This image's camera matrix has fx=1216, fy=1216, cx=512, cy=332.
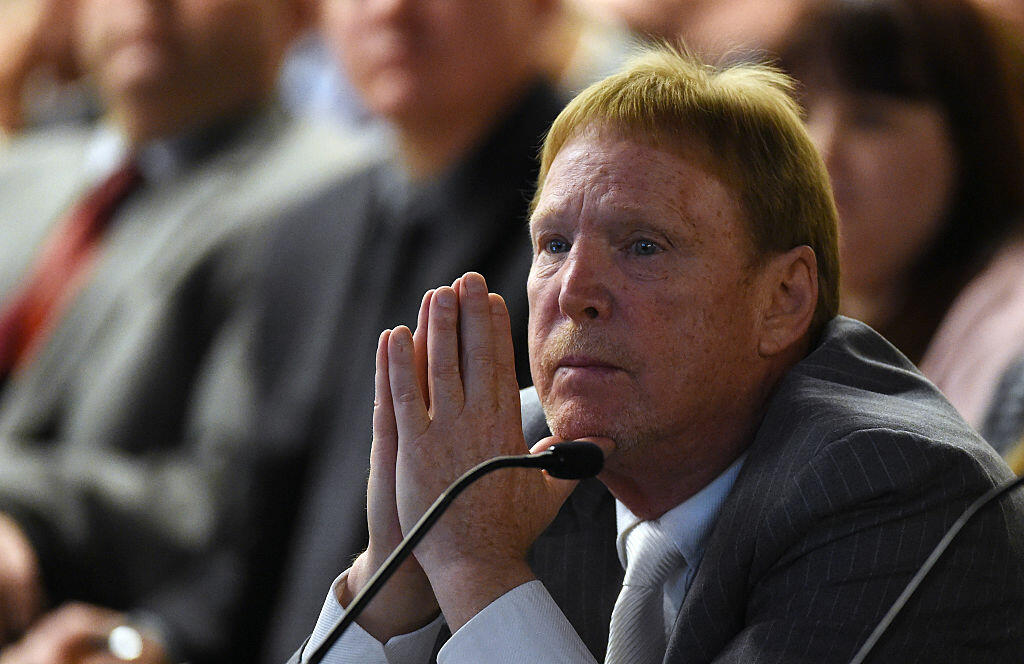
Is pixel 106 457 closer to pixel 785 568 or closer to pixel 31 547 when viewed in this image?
pixel 31 547

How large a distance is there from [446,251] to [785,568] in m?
1.39

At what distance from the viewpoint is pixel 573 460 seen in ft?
3.50

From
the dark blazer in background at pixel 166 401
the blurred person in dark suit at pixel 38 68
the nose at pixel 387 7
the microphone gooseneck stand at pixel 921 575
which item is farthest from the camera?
the blurred person in dark suit at pixel 38 68

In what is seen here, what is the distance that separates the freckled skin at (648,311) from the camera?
3.88ft

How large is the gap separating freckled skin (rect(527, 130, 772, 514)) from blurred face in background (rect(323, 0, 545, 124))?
124 centimetres

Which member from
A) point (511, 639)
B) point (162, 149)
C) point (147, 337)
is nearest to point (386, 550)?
point (511, 639)

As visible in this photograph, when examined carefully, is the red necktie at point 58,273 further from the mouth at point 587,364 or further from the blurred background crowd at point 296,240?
the mouth at point 587,364

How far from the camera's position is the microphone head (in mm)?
1062

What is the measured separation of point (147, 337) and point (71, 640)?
0.69m

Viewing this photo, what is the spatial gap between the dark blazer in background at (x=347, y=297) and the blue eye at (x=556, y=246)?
0.90 m

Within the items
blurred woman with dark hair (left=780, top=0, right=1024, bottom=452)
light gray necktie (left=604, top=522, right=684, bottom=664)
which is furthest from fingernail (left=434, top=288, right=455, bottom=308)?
blurred woman with dark hair (left=780, top=0, right=1024, bottom=452)

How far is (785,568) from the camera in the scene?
107cm

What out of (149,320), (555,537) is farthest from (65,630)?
(555,537)

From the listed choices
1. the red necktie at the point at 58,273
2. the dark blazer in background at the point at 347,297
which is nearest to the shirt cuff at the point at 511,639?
the dark blazer in background at the point at 347,297
